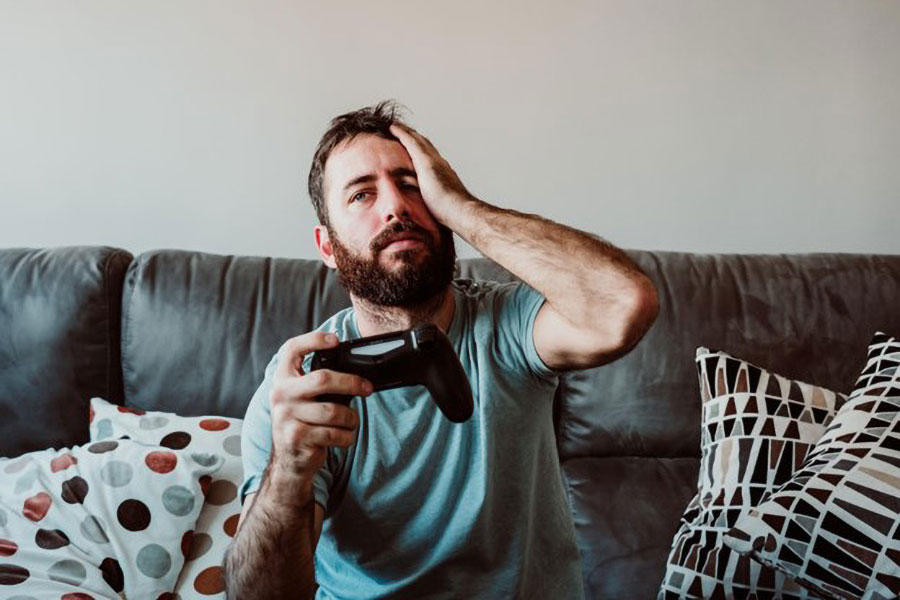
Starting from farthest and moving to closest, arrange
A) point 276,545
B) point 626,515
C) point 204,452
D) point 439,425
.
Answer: point 626,515, point 204,452, point 439,425, point 276,545

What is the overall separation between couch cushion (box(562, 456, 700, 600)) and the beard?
26.9 inches

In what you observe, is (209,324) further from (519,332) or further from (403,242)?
(519,332)

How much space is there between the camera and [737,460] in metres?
1.47

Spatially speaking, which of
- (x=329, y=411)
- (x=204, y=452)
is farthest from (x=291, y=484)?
(x=204, y=452)

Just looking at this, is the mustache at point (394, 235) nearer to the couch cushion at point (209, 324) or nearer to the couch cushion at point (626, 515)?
the couch cushion at point (209, 324)

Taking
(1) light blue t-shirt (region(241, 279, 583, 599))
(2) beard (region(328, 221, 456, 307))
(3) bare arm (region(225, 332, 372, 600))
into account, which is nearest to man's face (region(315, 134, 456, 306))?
(2) beard (region(328, 221, 456, 307))

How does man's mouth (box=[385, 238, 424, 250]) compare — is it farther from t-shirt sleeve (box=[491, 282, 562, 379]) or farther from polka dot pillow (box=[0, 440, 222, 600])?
polka dot pillow (box=[0, 440, 222, 600])

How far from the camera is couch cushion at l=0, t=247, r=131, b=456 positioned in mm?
1612

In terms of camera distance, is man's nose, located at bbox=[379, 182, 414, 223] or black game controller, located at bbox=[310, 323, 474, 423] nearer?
black game controller, located at bbox=[310, 323, 474, 423]

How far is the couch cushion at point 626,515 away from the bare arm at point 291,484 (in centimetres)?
67

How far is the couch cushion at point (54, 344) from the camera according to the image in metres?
1.61

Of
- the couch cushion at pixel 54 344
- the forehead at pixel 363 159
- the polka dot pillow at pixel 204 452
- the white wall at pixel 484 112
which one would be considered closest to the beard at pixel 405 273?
the forehead at pixel 363 159

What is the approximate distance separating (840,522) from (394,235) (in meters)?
0.83

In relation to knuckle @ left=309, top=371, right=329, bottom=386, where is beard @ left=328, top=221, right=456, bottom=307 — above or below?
above
